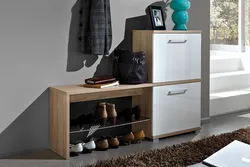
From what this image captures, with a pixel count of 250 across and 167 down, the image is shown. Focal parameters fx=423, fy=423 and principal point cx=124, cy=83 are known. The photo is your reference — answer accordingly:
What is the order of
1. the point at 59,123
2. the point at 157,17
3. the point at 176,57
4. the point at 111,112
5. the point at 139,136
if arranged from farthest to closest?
the point at 157,17 < the point at 176,57 < the point at 139,136 < the point at 111,112 < the point at 59,123

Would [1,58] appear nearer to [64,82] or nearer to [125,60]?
[64,82]

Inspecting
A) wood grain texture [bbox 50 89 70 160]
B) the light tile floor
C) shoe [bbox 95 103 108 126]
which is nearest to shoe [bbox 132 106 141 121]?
the light tile floor

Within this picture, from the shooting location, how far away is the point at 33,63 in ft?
12.3

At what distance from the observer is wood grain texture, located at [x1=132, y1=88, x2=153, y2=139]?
13.6 ft

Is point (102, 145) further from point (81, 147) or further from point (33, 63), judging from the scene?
point (33, 63)

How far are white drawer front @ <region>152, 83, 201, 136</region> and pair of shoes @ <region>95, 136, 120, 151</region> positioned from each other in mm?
455

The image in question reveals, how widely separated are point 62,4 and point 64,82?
718 mm

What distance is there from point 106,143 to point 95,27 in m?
1.08

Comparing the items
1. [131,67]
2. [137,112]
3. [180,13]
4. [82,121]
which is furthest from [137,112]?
[180,13]

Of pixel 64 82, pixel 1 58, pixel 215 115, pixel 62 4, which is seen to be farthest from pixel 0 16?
pixel 215 115

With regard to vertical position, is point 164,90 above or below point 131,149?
above

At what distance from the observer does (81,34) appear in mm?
3975

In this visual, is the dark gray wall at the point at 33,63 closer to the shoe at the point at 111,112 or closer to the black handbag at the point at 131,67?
the black handbag at the point at 131,67

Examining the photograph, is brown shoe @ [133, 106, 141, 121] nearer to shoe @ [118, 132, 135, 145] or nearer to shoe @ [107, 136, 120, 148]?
shoe @ [118, 132, 135, 145]
